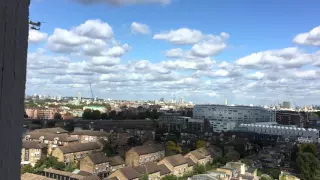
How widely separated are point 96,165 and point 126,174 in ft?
6.31

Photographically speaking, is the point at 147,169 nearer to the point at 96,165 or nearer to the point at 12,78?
the point at 96,165

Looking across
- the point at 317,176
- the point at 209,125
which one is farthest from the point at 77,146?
the point at 209,125

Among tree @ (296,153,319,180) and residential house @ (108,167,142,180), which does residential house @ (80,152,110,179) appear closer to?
residential house @ (108,167,142,180)

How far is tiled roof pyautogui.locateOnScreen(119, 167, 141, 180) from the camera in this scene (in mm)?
8748

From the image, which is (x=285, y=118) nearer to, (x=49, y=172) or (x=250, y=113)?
(x=250, y=113)

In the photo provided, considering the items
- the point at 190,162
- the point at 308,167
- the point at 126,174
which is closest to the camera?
the point at 126,174

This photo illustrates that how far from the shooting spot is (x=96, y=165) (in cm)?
1033

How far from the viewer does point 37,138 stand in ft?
49.3

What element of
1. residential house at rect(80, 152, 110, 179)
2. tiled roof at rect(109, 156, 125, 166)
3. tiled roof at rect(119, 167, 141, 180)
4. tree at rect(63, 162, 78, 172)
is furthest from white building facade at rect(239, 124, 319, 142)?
tree at rect(63, 162, 78, 172)

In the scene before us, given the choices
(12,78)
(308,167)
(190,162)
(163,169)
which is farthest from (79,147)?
(12,78)

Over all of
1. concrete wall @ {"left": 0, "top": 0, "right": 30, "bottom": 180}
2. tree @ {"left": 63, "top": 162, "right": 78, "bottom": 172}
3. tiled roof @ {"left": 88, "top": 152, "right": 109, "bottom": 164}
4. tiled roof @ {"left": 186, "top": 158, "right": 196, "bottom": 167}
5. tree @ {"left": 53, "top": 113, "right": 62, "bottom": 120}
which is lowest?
tree @ {"left": 63, "top": 162, "right": 78, "bottom": 172}

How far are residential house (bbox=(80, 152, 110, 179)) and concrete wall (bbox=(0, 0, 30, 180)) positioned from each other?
1039cm

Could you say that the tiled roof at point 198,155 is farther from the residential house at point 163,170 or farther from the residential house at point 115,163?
the residential house at point 115,163

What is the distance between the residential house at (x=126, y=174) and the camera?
868 cm
